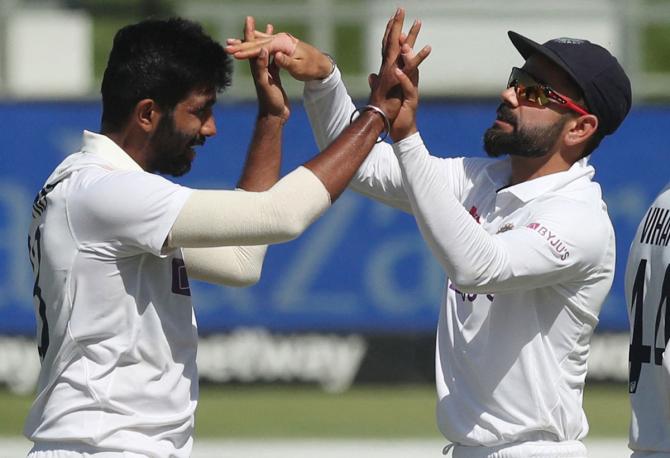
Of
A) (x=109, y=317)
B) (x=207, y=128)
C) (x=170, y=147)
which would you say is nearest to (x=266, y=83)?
(x=207, y=128)

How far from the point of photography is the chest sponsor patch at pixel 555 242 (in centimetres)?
378

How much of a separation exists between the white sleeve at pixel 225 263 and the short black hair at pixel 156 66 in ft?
1.58

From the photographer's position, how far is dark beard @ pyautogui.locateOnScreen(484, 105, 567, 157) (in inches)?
159

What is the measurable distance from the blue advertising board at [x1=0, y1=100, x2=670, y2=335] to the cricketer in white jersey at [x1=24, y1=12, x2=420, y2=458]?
270 inches

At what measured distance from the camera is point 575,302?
12.9 feet

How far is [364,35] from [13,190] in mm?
4022

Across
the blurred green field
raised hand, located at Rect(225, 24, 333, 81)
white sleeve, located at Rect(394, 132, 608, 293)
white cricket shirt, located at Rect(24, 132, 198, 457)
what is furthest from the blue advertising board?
white cricket shirt, located at Rect(24, 132, 198, 457)

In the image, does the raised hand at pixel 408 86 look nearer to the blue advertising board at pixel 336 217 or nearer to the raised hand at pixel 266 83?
the raised hand at pixel 266 83

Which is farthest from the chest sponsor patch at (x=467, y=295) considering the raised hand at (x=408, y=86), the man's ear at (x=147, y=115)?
the man's ear at (x=147, y=115)

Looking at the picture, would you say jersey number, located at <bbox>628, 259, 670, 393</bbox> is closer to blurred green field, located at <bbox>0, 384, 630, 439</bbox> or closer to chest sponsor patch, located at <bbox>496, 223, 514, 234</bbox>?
chest sponsor patch, located at <bbox>496, 223, 514, 234</bbox>

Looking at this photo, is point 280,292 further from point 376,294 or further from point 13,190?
point 13,190

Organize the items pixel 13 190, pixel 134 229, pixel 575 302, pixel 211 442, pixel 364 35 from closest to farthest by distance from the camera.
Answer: pixel 134 229 → pixel 575 302 → pixel 211 442 → pixel 13 190 → pixel 364 35

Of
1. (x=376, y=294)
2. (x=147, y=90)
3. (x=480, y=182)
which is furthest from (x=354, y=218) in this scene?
(x=147, y=90)

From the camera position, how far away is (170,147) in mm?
3674
